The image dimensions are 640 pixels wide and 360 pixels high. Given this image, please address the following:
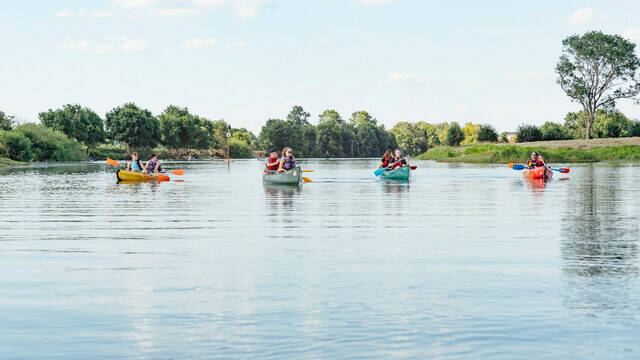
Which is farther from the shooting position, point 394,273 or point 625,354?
point 394,273

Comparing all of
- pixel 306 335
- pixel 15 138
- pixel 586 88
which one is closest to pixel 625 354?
pixel 306 335

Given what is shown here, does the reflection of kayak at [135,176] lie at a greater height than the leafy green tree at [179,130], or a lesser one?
lesser

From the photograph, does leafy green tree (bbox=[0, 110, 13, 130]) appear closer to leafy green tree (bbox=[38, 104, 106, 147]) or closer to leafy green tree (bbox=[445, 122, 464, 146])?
leafy green tree (bbox=[38, 104, 106, 147])

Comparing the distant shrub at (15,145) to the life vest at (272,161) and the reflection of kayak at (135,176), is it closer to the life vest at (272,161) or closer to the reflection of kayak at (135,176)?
the reflection of kayak at (135,176)

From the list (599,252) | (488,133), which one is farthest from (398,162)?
(488,133)

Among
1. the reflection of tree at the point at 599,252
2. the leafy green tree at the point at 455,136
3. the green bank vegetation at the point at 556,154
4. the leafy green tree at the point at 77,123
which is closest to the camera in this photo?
the reflection of tree at the point at 599,252

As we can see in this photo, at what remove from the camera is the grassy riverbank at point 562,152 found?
260 feet

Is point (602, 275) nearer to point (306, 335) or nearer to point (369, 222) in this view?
point (306, 335)

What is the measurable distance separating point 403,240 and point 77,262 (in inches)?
238

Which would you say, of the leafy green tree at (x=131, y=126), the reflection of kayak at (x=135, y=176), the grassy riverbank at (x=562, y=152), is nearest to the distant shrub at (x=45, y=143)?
the leafy green tree at (x=131, y=126)

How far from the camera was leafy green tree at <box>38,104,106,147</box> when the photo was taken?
11844cm

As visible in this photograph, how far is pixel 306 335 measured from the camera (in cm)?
679

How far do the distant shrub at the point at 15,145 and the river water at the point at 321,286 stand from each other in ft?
213

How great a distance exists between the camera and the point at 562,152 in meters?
80.9
